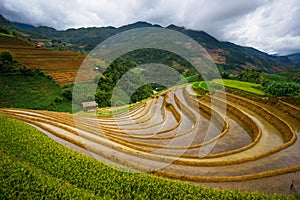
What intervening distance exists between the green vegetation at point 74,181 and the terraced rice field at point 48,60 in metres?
32.1

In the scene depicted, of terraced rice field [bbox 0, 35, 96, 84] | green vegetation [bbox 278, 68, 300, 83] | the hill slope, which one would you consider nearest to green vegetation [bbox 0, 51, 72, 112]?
terraced rice field [bbox 0, 35, 96, 84]

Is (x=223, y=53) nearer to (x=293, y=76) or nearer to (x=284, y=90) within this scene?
(x=293, y=76)

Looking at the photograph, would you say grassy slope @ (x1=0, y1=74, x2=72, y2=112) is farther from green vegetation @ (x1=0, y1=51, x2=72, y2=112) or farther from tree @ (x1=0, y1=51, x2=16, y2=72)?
tree @ (x1=0, y1=51, x2=16, y2=72)

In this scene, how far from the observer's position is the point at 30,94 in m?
28.6

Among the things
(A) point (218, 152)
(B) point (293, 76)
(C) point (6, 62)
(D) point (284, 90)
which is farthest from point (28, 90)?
(B) point (293, 76)

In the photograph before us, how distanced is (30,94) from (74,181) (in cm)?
2787

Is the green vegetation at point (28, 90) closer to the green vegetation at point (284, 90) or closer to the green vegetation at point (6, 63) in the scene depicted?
the green vegetation at point (6, 63)

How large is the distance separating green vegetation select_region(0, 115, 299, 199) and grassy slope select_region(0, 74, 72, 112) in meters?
21.2

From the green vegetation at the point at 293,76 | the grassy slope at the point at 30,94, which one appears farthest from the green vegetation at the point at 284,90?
the grassy slope at the point at 30,94

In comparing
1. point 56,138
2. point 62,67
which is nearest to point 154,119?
point 56,138

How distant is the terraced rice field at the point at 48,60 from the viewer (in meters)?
38.1

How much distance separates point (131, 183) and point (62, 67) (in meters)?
43.9

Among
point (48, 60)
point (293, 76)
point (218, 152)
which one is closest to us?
point (218, 152)

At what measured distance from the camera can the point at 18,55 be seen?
127 ft
